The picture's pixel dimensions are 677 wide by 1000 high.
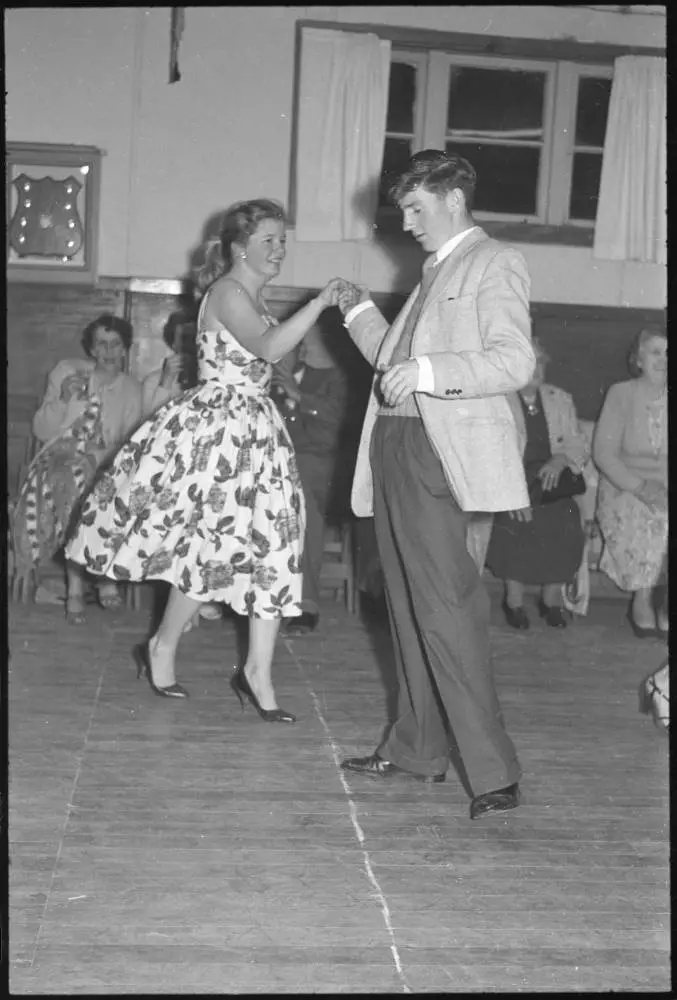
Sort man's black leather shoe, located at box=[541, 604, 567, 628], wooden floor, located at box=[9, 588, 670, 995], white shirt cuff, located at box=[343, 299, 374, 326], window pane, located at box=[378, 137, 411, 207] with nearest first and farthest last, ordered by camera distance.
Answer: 1. wooden floor, located at box=[9, 588, 670, 995]
2. white shirt cuff, located at box=[343, 299, 374, 326]
3. man's black leather shoe, located at box=[541, 604, 567, 628]
4. window pane, located at box=[378, 137, 411, 207]

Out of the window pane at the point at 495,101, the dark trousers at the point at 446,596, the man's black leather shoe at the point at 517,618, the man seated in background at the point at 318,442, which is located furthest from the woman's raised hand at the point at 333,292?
the window pane at the point at 495,101

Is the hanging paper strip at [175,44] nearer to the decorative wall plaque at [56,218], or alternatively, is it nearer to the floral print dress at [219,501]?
the decorative wall plaque at [56,218]

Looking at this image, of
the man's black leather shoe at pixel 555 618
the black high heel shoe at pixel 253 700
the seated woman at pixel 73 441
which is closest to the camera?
the black high heel shoe at pixel 253 700

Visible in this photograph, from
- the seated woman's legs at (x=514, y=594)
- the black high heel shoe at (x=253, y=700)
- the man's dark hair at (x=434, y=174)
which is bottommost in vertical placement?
the seated woman's legs at (x=514, y=594)

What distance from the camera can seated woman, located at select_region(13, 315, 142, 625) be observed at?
5.95 m

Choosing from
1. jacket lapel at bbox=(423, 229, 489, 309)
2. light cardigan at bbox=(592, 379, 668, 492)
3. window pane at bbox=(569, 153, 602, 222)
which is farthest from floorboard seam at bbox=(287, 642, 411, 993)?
window pane at bbox=(569, 153, 602, 222)

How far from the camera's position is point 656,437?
6219mm

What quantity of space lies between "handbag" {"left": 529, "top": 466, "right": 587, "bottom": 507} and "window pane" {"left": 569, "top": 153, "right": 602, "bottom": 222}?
192cm

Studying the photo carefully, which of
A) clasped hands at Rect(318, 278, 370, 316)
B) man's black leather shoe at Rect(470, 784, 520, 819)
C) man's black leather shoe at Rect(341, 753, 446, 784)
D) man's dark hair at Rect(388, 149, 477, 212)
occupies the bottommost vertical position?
man's black leather shoe at Rect(341, 753, 446, 784)

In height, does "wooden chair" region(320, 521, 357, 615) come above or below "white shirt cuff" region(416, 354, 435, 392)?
below

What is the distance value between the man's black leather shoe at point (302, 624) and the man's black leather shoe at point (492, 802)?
100 inches

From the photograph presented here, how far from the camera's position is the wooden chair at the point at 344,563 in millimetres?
6285

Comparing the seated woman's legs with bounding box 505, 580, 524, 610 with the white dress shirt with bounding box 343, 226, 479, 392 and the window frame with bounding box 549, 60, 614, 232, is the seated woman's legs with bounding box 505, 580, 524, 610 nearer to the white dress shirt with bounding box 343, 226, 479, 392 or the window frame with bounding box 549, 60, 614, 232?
the window frame with bounding box 549, 60, 614, 232

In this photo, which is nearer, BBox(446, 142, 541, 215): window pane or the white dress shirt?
the white dress shirt
